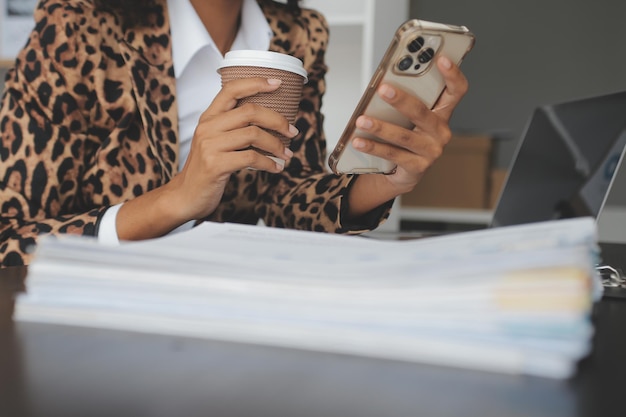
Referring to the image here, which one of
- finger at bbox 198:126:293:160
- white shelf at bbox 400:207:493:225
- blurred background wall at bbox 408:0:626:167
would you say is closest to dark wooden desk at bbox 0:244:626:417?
finger at bbox 198:126:293:160

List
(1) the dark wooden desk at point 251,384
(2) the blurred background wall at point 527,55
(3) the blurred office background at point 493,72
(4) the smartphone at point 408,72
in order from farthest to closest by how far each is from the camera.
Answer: (2) the blurred background wall at point 527,55 → (3) the blurred office background at point 493,72 → (4) the smartphone at point 408,72 → (1) the dark wooden desk at point 251,384

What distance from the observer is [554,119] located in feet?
3.97

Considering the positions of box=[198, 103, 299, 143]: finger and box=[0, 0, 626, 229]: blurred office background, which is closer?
box=[198, 103, 299, 143]: finger

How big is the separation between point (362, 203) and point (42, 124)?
0.54 m

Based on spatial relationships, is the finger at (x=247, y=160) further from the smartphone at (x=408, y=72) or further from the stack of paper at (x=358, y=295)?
the stack of paper at (x=358, y=295)

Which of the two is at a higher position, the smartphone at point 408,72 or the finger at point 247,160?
the smartphone at point 408,72

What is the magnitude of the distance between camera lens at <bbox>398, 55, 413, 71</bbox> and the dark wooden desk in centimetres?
43

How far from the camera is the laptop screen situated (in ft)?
3.16

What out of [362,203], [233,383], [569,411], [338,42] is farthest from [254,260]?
[338,42]

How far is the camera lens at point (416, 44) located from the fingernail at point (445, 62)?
0.20ft

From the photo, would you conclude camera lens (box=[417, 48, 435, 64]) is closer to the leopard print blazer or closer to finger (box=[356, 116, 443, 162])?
finger (box=[356, 116, 443, 162])

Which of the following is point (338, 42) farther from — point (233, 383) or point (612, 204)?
point (233, 383)

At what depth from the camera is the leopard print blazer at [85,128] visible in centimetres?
97

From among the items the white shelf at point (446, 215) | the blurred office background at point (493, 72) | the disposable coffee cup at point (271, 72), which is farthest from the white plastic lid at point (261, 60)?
the white shelf at point (446, 215)
